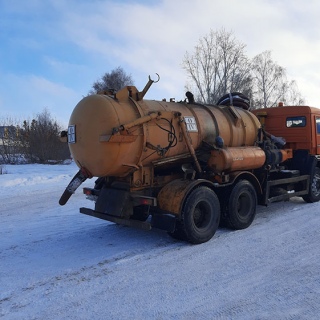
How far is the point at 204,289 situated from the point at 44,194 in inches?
338

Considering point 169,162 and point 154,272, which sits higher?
point 169,162

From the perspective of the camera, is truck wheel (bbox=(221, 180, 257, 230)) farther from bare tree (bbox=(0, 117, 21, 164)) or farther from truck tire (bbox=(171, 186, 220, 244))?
bare tree (bbox=(0, 117, 21, 164))

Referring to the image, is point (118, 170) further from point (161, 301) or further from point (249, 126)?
point (249, 126)

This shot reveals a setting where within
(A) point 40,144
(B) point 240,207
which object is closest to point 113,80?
(A) point 40,144

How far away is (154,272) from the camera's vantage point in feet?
15.5

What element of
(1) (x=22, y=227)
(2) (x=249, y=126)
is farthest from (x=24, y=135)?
(2) (x=249, y=126)

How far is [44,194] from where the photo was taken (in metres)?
11.6

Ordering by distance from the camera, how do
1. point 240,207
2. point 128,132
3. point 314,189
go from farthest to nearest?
1. point 314,189
2. point 240,207
3. point 128,132

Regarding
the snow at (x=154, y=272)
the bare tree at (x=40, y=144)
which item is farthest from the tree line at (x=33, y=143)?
the snow at (x=154, y=272)

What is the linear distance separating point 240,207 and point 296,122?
3.74m

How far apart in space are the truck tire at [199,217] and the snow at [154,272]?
0.58 ft

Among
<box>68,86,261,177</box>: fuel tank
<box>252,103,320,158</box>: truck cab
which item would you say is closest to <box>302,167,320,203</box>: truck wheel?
<box>252,103,320,158</box>: truck cab

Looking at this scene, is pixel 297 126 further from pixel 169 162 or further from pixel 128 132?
pixel 128 132

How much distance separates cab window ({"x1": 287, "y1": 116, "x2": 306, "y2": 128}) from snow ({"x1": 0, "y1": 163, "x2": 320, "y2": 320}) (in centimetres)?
275
